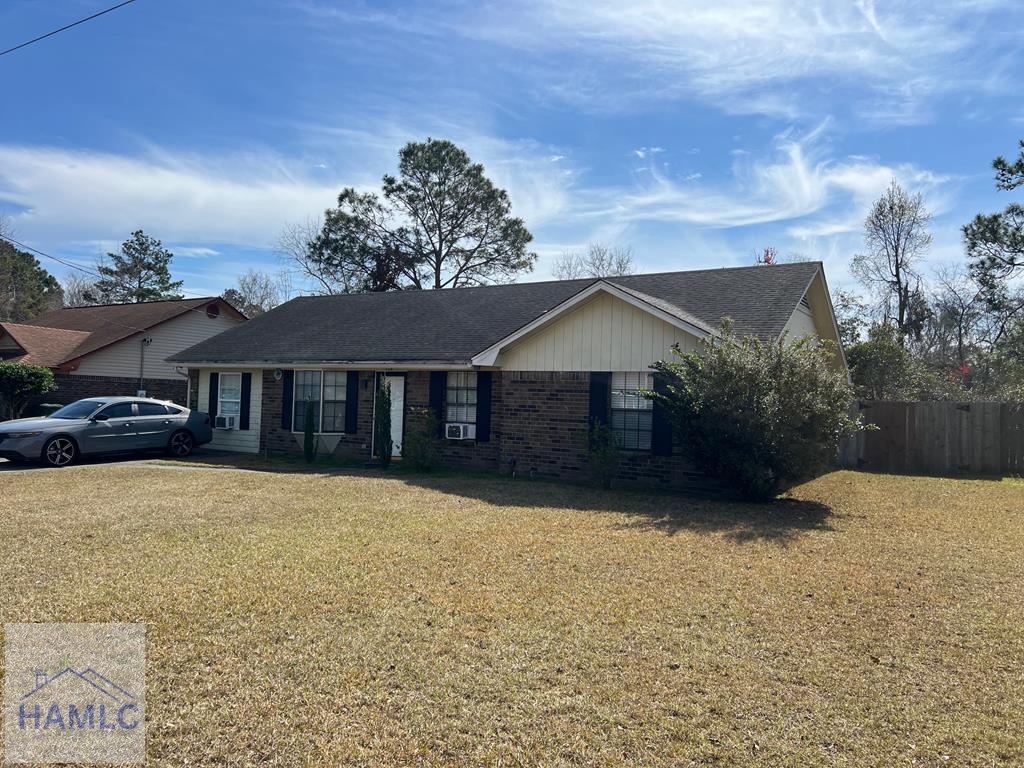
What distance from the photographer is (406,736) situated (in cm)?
352

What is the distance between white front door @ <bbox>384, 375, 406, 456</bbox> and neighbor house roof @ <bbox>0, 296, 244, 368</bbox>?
13.9 meters

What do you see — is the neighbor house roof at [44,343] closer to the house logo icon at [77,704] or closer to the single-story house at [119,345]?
the single-story house at [119,345]

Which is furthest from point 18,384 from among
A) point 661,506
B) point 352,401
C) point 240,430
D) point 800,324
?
point 800,324

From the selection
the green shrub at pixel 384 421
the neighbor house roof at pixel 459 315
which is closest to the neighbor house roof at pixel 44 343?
the neighbor house roof at pixel 459 315

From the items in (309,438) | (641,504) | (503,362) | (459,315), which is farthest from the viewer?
(459,315)

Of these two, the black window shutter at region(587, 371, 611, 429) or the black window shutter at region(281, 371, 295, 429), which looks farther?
the black window shutter at region(281, 371, 295, 429)

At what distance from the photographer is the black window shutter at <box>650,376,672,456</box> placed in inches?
482

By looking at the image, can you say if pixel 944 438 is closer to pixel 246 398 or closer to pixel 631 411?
pixel 631 411

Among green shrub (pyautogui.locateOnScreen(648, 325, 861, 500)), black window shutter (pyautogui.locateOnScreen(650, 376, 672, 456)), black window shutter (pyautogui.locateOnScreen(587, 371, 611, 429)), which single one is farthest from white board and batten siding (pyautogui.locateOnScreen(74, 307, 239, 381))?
green shrub (pyautogui.locateOnScreen(648, 325, 861, 500))

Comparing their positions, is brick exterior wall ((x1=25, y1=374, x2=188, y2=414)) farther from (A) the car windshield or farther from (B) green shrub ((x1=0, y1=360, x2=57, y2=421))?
(A) the car windshield

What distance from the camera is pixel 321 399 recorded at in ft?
55.6

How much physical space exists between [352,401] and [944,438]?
43.6 ft

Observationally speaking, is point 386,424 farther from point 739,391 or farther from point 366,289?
Answer: point 366,289

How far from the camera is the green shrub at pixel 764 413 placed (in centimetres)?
1019
